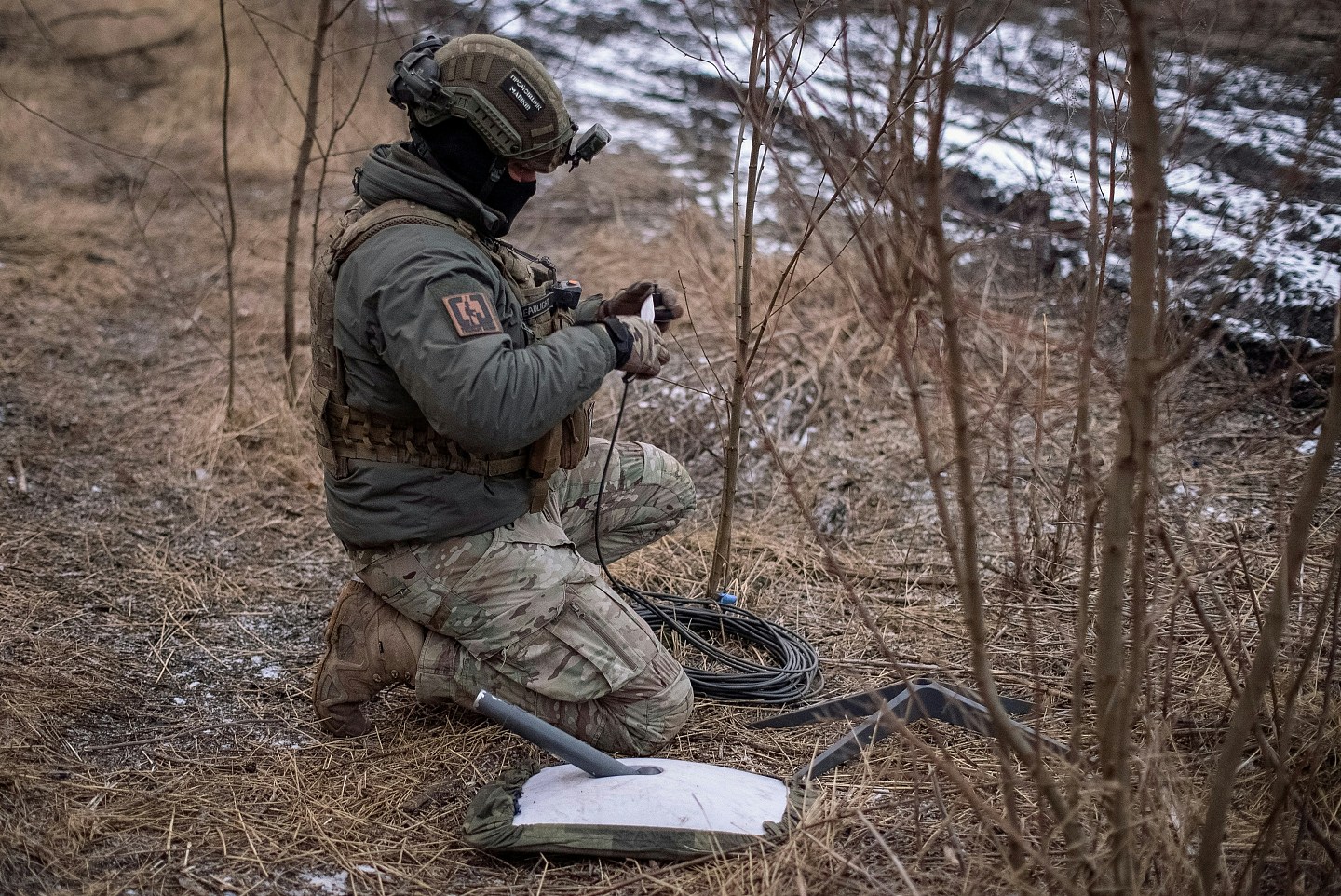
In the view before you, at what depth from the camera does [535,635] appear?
280cm

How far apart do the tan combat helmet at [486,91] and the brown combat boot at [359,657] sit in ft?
4.02

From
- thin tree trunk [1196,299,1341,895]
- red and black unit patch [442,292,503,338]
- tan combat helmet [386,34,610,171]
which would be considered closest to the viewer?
thin tree trunk [1196,299,1341,895]

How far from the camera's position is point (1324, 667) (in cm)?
280

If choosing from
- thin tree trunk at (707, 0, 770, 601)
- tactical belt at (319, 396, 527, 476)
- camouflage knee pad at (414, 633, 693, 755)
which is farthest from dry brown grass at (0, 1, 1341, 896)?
tactical belt at (319, 396, 527, 476)

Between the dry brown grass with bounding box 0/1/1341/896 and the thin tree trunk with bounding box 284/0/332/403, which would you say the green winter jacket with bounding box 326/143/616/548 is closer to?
the dry brown grass with bounding box 0/1/1341/896

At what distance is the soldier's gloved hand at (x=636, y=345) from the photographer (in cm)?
285

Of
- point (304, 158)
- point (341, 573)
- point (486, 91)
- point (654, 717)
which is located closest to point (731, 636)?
point (654, 717)

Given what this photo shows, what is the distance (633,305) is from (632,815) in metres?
1.40

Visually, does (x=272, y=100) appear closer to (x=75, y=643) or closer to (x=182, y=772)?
(x=75, y=643)

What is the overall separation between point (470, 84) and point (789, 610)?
2.02 metres

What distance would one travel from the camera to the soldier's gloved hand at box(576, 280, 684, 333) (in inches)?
120

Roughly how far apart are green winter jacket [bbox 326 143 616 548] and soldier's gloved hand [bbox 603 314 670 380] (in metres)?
0.04

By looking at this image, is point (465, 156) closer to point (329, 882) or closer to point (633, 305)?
point (633, 305)

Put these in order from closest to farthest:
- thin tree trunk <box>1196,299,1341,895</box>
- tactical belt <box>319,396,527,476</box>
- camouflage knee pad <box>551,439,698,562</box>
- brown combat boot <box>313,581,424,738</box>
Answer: thin tree trunk <box>1196,299,1341,895</box>, tactical belt <box>319,396,527,476</box>, brown combat boot <box>313,581,424,738</box>, camouflage knee pad <box>551,439,698,562</box>
